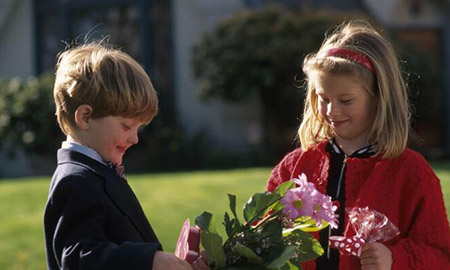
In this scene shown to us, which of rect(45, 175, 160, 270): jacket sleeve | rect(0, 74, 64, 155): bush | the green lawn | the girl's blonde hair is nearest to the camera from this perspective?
rect(45, 175, 160, 270): jacket sleeve

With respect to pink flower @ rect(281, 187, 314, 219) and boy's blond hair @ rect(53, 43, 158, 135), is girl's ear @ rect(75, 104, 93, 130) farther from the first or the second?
pink flower @ rect(281, 187, 314, 219)

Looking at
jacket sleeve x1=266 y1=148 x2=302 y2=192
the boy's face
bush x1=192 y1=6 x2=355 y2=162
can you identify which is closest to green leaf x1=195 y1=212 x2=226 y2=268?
the boy's face

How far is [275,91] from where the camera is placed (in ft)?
46.1

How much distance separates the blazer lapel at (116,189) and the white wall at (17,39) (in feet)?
44.6

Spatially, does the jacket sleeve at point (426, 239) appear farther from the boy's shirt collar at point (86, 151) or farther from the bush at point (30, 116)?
the bush at point (30, 116)

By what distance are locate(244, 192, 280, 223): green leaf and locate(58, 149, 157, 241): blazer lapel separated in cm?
34

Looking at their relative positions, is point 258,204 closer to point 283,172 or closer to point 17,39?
point 283,172

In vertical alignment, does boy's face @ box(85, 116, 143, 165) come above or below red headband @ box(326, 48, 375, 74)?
below

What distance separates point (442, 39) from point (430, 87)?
1713 mm

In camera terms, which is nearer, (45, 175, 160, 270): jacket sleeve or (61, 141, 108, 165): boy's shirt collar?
(45, 175, 160, 270): jacket sleeve

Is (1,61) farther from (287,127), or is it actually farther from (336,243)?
(336,243)

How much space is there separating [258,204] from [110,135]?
521 millimetres

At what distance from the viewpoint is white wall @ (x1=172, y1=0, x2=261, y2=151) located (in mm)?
14453

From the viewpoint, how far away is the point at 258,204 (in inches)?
105
